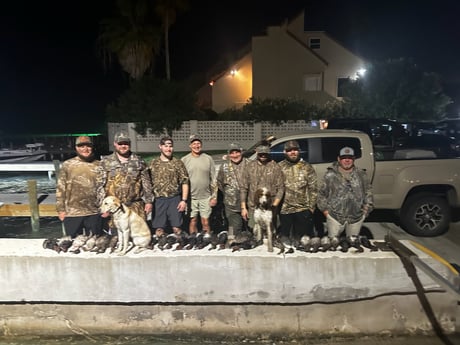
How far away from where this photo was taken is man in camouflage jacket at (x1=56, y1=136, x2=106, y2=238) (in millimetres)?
4652

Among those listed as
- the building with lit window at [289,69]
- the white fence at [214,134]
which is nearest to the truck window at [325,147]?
the white fence at [214,134]

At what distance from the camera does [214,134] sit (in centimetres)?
2208

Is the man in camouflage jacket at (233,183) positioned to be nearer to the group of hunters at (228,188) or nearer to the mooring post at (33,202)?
the group of hunters at (228,188)

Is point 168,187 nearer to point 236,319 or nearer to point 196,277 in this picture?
point 196,277

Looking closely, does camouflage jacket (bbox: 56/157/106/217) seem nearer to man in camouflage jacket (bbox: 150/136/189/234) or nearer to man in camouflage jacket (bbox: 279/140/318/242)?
man in camouflage jacket (bbox: 150/136/189/234)

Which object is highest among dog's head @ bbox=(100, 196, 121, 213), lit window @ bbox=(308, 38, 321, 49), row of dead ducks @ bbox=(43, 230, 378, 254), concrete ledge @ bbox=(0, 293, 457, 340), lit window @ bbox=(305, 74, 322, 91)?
lit window @ bbox=(308, 38, 321, 49)

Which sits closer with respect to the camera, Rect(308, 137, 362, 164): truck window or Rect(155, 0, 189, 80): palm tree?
Rect(308, 137, 362, 164): truck window

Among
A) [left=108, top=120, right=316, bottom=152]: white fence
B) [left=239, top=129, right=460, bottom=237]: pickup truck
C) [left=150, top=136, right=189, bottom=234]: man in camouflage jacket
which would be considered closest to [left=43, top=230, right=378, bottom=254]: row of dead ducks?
[left=150, top=136, right=189, bottom=234]: man in camouflage jacket

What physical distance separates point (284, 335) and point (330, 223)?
4.50 feet


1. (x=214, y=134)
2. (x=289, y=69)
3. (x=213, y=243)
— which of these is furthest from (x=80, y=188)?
(x=289, y=69)

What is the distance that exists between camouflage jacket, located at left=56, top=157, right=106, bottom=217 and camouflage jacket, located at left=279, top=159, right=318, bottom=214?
2.09 metres

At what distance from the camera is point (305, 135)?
6758 millimetres

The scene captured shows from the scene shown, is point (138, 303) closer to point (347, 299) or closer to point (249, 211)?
point (249, 211)

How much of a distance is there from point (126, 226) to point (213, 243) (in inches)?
36.9
